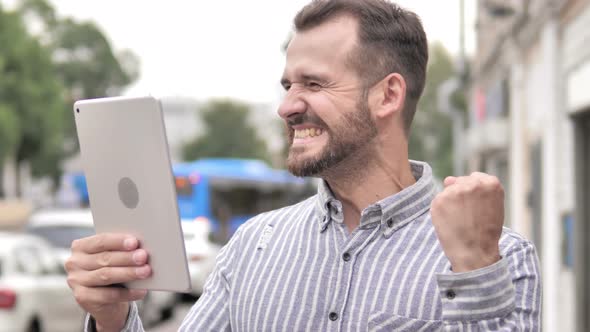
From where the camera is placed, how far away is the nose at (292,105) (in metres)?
2.52

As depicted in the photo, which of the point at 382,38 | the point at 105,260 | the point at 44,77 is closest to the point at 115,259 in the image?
the point at 105,260

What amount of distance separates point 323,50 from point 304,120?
19 cm

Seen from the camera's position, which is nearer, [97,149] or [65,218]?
[97,149]

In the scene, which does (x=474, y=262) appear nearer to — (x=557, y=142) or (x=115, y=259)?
(x=115, y=259)

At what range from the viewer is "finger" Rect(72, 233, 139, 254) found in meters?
2.30

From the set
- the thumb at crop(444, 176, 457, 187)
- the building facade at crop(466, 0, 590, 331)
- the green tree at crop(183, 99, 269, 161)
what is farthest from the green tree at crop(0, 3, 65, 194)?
the green tree at crop(183, 99, 269, 161)

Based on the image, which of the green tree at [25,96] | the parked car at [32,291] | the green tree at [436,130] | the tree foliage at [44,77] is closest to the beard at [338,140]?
the parked car at [32,291]

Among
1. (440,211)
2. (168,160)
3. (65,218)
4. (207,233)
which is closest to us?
(440,211)

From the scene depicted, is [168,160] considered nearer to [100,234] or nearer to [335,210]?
[100,234]

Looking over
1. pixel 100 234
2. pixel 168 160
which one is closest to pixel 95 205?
pixel 100 234

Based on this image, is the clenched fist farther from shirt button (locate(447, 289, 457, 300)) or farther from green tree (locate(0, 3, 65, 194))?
green tree (locate(0, 3, 65, 194))

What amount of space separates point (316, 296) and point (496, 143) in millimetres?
16987

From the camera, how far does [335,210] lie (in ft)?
8.29

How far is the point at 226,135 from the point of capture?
90.9 meters
